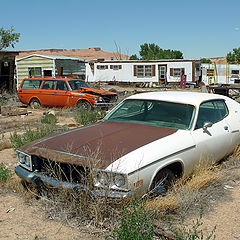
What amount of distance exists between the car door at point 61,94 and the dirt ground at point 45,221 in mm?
9427

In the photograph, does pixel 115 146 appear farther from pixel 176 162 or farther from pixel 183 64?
pixel 183 64

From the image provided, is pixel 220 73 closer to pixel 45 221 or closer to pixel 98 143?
pixel 98 143

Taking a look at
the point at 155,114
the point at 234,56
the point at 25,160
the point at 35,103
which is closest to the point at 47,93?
the point at 35,103

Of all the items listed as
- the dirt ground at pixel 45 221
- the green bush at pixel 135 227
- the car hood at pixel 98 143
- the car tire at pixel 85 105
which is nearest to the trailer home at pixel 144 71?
the car tire at pixel 85 105

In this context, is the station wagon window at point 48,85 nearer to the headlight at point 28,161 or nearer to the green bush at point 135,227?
the headlight at point 28,161

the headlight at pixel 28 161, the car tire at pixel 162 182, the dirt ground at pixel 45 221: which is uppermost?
the headlight at pixel 28 161

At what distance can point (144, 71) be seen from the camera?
103 ft

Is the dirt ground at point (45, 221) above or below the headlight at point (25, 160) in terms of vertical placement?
below

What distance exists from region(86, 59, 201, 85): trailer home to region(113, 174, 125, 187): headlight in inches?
1057

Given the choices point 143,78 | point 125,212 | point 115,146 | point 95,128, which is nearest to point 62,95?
point 95,128

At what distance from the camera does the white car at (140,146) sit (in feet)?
11.8

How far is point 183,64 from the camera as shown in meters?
30.1

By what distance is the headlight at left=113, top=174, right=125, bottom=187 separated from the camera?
11.6 ft

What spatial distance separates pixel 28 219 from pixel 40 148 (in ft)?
2.85
